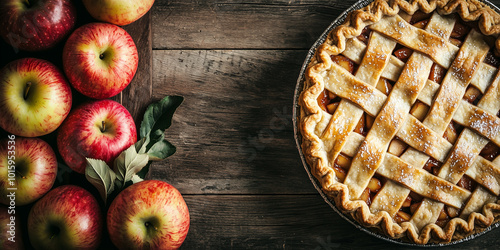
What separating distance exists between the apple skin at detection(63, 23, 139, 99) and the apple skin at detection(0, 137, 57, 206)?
0.71 feet

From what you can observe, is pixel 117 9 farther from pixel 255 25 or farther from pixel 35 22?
pixel 255 25

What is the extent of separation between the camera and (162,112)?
1.17m

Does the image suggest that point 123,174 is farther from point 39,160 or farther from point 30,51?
point 30,51

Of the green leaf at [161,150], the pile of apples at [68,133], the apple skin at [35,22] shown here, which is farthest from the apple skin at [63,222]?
the apple skin at [35,22]

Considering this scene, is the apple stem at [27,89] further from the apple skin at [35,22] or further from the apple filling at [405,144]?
the apple filling at [405,144]

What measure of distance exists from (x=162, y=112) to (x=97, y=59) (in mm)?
Answer: 258

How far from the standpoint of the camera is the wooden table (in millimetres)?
1208

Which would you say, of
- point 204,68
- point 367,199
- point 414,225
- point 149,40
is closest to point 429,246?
point 414,225

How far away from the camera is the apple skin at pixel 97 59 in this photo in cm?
101

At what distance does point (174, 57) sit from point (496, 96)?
1.01 meters

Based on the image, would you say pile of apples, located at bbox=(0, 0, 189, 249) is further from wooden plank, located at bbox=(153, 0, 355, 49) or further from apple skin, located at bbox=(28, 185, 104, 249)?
wooden plank, located at bbox=(153, 0, 355, 49)

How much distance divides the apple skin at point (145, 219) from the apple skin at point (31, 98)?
11.9 inches

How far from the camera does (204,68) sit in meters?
1.21

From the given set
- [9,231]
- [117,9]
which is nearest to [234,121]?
[117,9]
